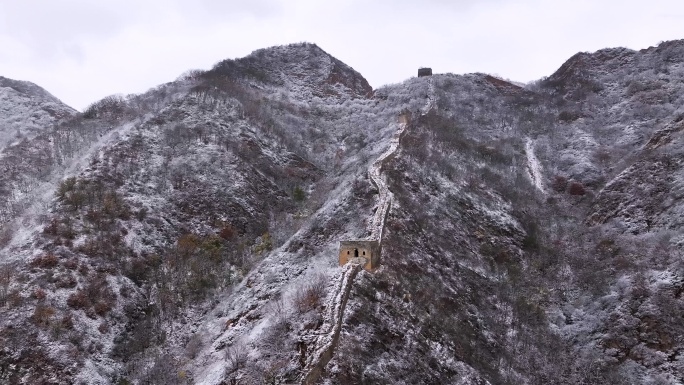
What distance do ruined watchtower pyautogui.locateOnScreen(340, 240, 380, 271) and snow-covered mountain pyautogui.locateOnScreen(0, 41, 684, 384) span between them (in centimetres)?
80

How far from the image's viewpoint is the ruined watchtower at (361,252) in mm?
26125

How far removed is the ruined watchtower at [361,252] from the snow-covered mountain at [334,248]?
800mm

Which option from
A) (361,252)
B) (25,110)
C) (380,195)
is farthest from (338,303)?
(25,110)

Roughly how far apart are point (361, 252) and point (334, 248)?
267cm

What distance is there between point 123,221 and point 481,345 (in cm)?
2262

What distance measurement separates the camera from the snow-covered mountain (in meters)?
23.7

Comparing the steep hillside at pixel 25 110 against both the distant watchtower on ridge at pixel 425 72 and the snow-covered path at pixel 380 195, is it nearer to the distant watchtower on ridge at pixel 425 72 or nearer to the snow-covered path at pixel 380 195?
the snow-covered path at pixel 380 195

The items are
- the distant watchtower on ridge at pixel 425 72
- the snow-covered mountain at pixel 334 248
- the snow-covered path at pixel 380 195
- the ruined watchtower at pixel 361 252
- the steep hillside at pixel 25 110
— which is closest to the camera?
the snow-covered mountain at pixel 334 248

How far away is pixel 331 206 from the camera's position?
34.0m

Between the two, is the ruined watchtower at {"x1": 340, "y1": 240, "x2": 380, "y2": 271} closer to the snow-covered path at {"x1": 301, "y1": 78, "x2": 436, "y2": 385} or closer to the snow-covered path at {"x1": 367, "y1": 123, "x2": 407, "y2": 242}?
the snow-covered path at {"x1": 301, "y1": 78, "x2": 436, "y2": 385}

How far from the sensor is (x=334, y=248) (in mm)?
28578

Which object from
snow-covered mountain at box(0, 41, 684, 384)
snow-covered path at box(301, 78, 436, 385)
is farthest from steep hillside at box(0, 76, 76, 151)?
snow-covered path at box(301, 78, 436, 385)

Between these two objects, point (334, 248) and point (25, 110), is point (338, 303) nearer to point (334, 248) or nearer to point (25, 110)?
point (334, 248)

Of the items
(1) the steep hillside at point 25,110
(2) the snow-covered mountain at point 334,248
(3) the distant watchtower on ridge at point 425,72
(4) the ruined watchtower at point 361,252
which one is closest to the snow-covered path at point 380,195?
(2) the snow-covered mountain at point 334,248
